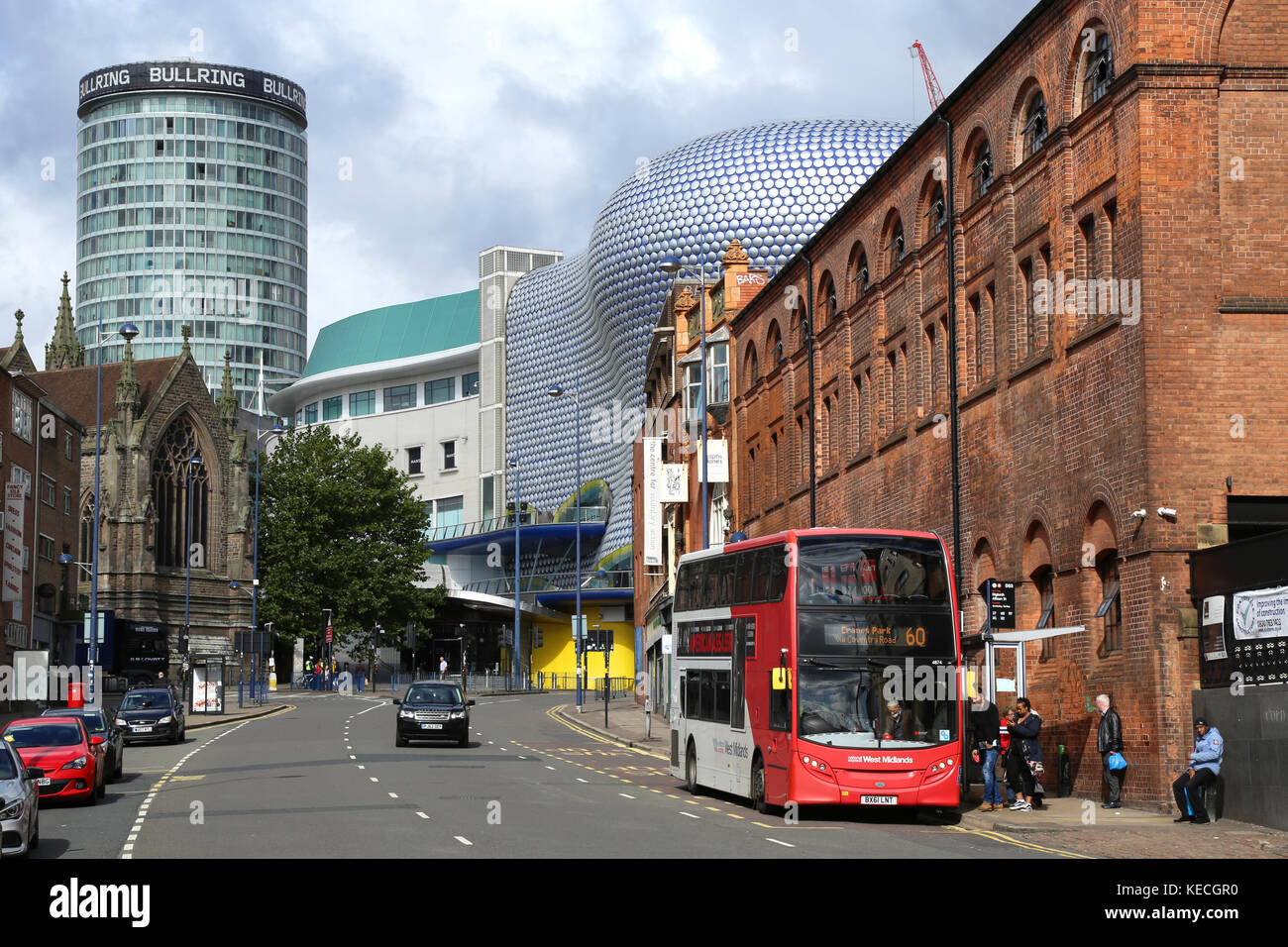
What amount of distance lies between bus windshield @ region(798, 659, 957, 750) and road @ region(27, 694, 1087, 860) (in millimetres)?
1161

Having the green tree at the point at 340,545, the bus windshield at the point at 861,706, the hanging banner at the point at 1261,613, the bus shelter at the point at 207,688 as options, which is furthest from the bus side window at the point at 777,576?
the green tree at the point at 340,545

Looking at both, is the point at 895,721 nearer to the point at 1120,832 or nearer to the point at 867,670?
the point at 867,670

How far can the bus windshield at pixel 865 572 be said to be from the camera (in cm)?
2325

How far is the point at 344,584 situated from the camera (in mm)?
91000

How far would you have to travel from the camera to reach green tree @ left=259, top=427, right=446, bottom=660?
3580 inches

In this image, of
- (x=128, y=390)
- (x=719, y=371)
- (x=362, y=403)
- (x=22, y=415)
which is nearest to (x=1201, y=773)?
(x=719, y=371)

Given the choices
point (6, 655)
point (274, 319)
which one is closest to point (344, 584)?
point (6, 655)

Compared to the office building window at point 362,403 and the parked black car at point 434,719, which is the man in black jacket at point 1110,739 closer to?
the parked black car at point 434,719

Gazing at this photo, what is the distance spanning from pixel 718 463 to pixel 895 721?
34177 mm

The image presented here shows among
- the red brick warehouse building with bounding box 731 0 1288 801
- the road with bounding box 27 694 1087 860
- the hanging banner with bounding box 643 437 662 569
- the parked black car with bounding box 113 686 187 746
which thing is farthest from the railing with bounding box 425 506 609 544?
the red brick warehouse building with bounding box 731 0 1288 801

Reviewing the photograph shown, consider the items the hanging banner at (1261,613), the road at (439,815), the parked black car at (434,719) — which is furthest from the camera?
the parked black car at (434,719)

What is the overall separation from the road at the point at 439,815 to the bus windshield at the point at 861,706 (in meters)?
1.16
